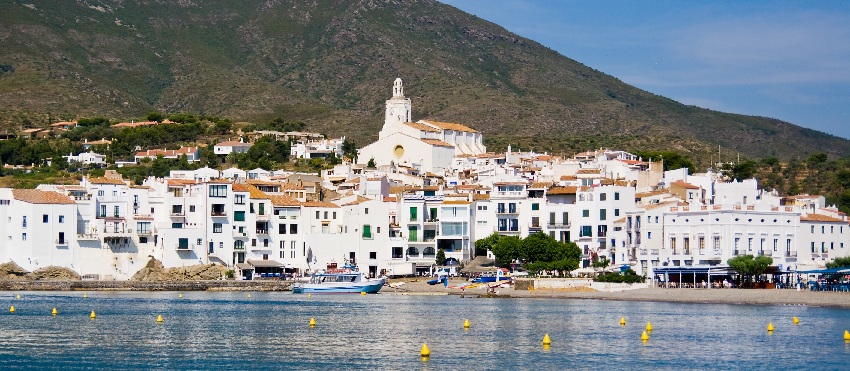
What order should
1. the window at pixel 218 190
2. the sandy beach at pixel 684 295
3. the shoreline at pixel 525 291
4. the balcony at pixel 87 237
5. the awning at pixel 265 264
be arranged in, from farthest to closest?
the window at pixel 218 190 < the awning at pixel 265 264 < the balcony at pixel 87 237 < the shoreline at pixel 525 291 < the sandy beach at pixel 684 295

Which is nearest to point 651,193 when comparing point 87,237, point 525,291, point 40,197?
point 525,291

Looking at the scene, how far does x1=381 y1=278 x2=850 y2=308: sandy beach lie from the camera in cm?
7394

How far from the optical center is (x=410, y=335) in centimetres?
5412

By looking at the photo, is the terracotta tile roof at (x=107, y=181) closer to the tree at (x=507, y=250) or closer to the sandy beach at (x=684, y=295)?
the sandy beach at (x=684, y=295)

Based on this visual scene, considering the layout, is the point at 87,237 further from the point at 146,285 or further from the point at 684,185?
the point at 684,185

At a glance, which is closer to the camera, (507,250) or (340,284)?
(340,284)

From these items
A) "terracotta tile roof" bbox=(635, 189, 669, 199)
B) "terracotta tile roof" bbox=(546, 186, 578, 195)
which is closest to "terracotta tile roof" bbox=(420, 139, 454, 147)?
"terracotta tile roof" bbox=(546, 186, 578, 195)

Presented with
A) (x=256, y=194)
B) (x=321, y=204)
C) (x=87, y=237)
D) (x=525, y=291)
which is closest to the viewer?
(x=525, y=291)

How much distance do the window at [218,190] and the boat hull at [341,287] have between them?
9683 millimetres

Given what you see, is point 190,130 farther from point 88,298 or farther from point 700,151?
point 88,298

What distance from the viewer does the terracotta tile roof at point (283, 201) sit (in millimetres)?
96375

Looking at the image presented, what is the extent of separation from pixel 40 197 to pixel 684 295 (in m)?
42.5

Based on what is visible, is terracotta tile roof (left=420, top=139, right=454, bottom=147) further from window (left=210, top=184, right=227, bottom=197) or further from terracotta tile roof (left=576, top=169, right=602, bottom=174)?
window (left=210, top=184, right=227, bottom=197)

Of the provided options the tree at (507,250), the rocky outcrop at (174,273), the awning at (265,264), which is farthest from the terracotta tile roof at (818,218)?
the rocky outcrop at (174,273)
